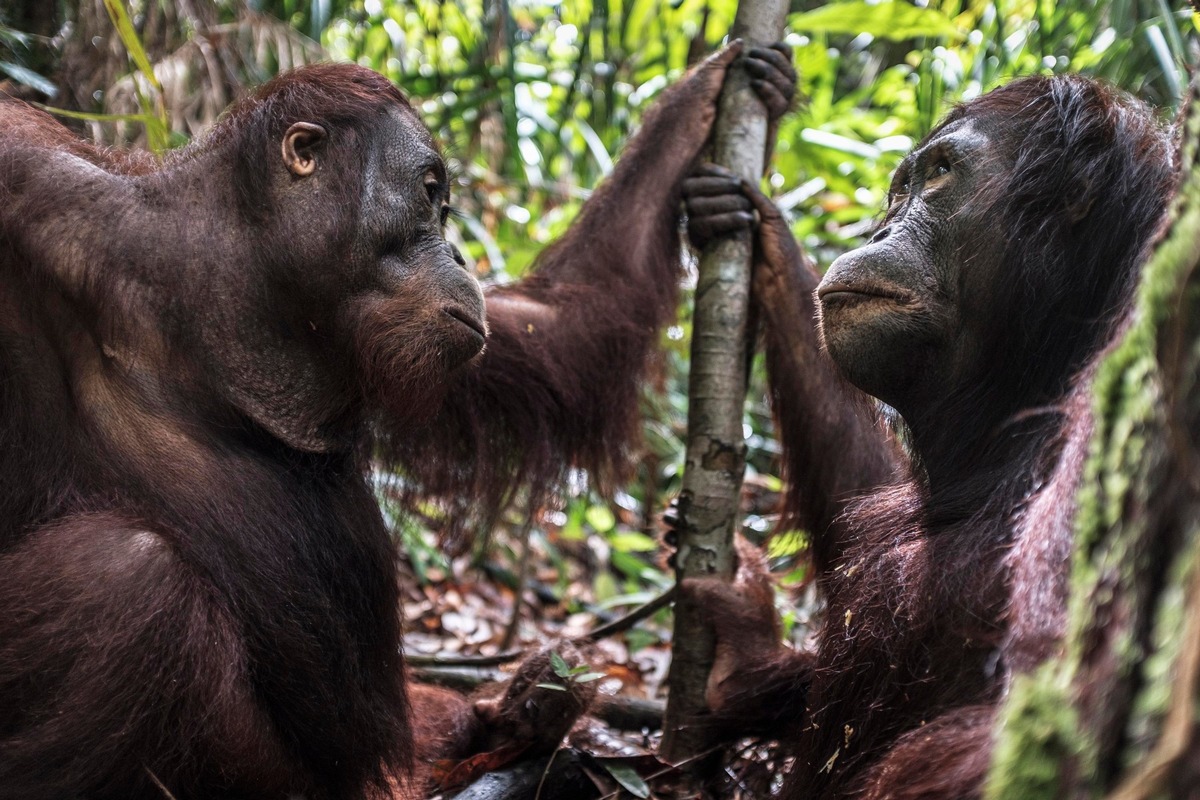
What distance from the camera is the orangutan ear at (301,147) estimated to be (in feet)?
9.75

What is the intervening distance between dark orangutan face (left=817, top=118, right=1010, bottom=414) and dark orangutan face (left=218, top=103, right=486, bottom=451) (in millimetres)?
936

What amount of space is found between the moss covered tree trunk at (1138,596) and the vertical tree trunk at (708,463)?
2185 mm

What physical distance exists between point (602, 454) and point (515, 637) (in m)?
1.56

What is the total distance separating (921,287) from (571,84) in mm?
2898

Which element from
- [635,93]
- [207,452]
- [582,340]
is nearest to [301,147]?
[207,452]

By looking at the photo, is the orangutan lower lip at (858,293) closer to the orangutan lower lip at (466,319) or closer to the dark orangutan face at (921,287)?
the dark orangutan face at (921,287)

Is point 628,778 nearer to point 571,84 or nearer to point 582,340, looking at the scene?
point 582,340

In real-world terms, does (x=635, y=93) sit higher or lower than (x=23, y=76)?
higher

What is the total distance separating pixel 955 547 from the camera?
7.88 ft

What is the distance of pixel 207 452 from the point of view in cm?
280

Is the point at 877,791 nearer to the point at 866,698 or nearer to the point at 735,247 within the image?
the point at 866,698

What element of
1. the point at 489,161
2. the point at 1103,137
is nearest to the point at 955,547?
the point at 1103,137

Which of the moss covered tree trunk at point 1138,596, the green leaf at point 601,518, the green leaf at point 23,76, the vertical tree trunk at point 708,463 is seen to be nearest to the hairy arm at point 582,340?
the vertical tree trunk at point 708,463

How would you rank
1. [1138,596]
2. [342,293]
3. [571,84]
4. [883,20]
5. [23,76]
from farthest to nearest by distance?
[571,84] → [883,20] → [23,76] → [342,293] → [1138,596]
